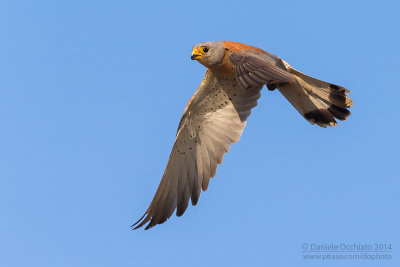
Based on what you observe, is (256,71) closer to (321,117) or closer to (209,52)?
(209,52)

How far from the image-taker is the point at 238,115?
10219 millimetres

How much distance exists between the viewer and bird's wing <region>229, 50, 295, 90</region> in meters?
7.73

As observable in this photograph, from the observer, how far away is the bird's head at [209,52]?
9258mm

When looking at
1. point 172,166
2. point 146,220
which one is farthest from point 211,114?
point 146,220

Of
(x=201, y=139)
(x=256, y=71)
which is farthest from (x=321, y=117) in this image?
(x=256, y=71)

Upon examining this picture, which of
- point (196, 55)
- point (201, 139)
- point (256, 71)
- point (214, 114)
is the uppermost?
point (196, 55)

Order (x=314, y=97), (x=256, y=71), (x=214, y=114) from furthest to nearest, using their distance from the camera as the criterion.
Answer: (x=214, y=114), (x=314, y=97), (x=256, y=71)

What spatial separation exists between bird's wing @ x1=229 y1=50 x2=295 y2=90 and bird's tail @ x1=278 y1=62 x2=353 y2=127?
938mm

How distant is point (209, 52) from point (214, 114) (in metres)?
1.48

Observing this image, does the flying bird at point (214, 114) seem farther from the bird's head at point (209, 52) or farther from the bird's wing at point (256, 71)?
the bird's wing at point (256, 71)

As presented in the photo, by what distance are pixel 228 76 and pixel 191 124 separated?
116 cm

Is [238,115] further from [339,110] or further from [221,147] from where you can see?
[339,110]

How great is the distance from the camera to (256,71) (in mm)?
7934

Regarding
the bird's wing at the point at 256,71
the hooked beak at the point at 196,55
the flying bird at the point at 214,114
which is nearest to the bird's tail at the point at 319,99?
the flying bird at the point at 214,114
